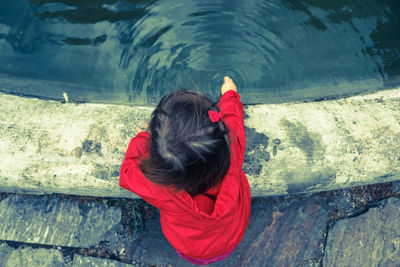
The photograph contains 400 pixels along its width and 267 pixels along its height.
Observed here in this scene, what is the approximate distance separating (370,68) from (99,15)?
2.56 meters

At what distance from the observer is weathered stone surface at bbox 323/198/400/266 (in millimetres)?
1854

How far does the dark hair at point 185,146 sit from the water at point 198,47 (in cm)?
140

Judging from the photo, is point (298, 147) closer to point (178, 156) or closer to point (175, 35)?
point (178, 156)

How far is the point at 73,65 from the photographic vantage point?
269cm

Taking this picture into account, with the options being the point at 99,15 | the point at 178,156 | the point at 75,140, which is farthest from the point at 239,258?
the point at 99,15

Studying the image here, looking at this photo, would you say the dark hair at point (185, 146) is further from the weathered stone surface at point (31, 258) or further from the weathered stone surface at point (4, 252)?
the weathered stone surface at point (4, 252)

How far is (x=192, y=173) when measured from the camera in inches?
46.4

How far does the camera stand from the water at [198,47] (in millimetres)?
2639

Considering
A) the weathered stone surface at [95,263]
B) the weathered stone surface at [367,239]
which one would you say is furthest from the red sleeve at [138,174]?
the weathered stone surface at [367,239]

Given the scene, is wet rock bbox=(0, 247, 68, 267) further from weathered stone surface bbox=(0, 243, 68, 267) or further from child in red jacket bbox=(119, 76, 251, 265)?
child in red jacket bbox=(119, 76, 251, 265)

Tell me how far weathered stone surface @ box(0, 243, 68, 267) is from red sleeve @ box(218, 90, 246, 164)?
1.29m

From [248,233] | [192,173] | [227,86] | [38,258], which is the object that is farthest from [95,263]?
[227,86]

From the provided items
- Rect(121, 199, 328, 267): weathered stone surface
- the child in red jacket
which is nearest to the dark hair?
the child in red jacket

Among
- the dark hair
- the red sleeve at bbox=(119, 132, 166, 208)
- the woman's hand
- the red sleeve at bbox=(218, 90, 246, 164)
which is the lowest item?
the woman's hand
